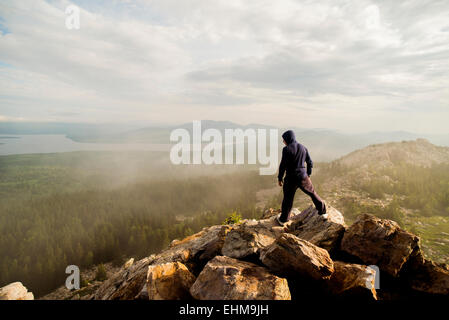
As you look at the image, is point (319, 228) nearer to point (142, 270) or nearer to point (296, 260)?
point (296, 260)

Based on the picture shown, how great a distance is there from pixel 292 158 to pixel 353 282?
615cm

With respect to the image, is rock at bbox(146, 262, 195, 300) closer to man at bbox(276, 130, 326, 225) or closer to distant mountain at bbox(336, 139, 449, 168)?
man at bbox(276, 130, 326, 225)

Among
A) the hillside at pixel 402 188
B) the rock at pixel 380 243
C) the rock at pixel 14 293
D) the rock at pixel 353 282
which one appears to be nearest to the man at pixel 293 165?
the rock at pixel 380 243

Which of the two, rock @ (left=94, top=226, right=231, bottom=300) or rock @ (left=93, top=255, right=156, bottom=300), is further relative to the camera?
rock @ (left=94, top=226, right=231, bottom=300)

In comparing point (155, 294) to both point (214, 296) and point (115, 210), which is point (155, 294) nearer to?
point (214, 296)

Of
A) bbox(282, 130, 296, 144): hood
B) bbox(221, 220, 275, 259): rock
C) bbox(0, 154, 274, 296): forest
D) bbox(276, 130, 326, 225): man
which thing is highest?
bbox(282, 130, 296, 144): hood

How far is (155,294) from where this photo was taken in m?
7.77

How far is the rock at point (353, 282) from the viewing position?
775 cm

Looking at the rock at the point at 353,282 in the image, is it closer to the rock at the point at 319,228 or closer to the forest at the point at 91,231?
the rock at the point at 319,228

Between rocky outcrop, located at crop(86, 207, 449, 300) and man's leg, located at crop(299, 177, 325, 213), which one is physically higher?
man's leg, located at crop(299, 177, 325, 213)

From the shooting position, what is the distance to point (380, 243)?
32.9 feet

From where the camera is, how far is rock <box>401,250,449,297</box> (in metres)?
8.88

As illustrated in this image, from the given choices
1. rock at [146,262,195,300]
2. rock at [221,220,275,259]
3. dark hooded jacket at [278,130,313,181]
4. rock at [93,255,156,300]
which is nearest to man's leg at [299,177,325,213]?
dark hooded jacket at [278,130,313,181]

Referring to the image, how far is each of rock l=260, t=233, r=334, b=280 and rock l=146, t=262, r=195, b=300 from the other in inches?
139
